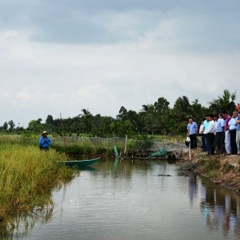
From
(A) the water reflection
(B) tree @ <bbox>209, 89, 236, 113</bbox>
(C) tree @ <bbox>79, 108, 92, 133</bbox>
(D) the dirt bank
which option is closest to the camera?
(A) the water reflection

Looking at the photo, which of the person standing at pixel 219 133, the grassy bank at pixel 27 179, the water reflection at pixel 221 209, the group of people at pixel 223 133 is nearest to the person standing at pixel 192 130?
the group of people at pixel 223 133

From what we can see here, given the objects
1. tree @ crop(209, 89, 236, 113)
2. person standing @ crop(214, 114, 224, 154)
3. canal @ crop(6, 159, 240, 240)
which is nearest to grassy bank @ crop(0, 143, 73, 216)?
canal @ crop(6, 159, 240, 240)

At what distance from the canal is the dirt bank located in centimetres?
36

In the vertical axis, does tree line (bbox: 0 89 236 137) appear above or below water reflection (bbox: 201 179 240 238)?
above

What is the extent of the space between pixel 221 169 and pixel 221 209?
4.56 metres

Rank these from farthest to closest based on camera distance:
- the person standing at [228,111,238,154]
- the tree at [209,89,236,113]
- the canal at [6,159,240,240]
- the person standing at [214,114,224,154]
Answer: the tree at [209,89,236,113], the person standing at [214,114,224,154], the person standing at [228,111,238,154], the canal at [6,159,240,240]

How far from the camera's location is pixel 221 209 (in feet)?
30.0

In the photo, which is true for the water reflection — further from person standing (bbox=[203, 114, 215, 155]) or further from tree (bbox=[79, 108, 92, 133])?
tree (bbox=[79, 108, 92, 133])

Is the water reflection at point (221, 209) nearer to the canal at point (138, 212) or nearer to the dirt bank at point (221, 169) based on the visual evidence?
the canal at point (138, 212)

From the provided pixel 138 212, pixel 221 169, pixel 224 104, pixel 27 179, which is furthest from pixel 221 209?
pixel 224 104

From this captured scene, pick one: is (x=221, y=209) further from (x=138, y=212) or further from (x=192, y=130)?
(x=192, y=130)

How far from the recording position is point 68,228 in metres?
7.43

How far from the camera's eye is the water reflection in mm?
7543

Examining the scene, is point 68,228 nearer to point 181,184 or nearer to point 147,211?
point 147,211
